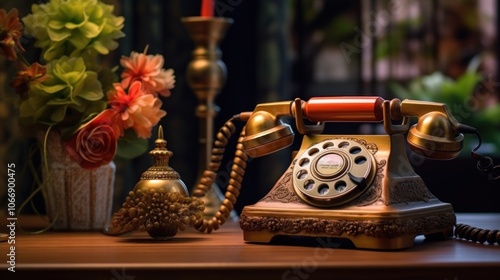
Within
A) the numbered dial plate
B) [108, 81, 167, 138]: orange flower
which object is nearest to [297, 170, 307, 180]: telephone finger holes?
the numbered dial plate

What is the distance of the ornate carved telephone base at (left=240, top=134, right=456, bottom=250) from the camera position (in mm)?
1146

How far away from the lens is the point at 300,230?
1.19 metres

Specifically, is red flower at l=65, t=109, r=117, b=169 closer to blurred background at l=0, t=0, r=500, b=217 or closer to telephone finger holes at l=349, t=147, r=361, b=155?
blurred background at l=0, t=0, r=500, b=217

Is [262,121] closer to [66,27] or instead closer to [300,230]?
[300,230]

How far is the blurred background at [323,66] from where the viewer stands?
220cm

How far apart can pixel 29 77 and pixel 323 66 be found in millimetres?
1983

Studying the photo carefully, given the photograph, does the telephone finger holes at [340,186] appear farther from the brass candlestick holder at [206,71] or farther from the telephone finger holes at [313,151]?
the brass candlestick holder at [206,71]

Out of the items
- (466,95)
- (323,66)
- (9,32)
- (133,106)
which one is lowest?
(466,95)

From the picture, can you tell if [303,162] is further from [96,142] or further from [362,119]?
[96,142]

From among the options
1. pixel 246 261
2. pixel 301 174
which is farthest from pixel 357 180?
pixel 246 261

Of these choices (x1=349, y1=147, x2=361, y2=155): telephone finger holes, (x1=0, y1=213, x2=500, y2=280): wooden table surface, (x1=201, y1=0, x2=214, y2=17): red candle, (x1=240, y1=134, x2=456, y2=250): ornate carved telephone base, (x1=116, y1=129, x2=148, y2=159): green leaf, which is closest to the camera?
(x1=0, y1=213, x2=500, y2=280): wooden table surface

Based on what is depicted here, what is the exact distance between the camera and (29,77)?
1.42m

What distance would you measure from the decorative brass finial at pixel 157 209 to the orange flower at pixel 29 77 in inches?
10.1

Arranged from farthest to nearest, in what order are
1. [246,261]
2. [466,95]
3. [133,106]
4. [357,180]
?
1. [466,95]
2. [133,106]
3. [357,180]
4. [246,261]
